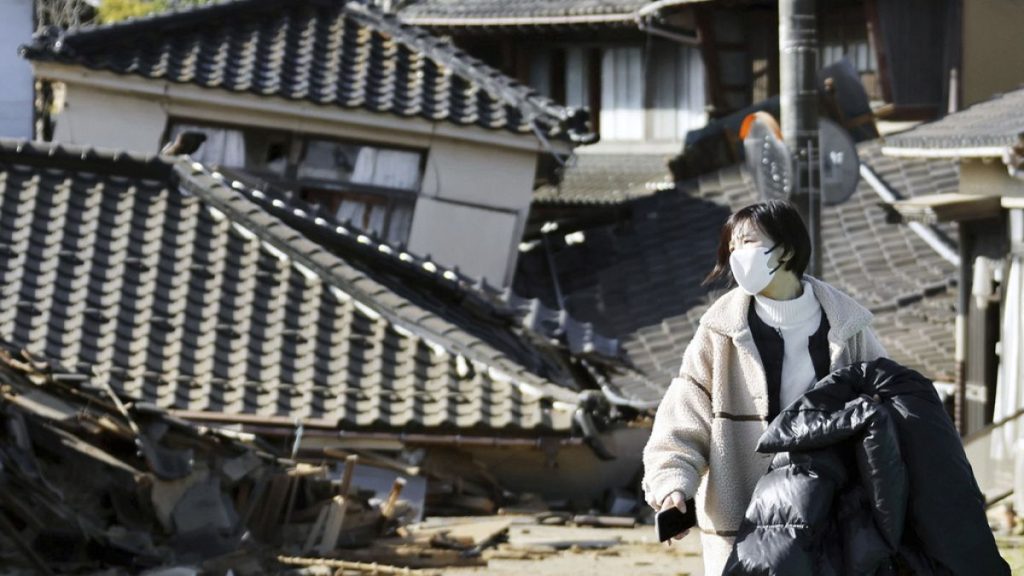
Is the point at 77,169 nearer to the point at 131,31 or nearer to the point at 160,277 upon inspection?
the point at 160,277

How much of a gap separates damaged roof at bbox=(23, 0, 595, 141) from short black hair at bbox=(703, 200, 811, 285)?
15709mm

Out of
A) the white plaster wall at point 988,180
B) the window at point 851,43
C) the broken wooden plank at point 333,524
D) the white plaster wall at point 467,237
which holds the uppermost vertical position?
the white plaster wall at point 988,180

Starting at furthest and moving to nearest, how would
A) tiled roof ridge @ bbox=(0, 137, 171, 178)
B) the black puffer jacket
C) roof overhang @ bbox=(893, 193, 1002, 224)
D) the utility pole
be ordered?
tiled roof ridge @ bbox=(0, 137, 171, 178), roof overhang @ bbox=(893, 193, 1002, 224), the utility pole, the black puffer jacket

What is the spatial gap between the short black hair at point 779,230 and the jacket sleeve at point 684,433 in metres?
0.33

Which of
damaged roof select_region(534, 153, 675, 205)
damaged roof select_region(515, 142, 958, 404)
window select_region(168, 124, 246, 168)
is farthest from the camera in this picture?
damaged roof select_region(534, 153, 675, 205)

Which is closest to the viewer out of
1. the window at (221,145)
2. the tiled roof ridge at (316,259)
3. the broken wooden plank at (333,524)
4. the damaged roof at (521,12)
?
the broken wooden plank at (333,524)

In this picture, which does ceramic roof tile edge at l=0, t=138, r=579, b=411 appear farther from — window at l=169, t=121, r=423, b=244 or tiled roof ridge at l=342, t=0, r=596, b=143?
tiled roof ridge at l=342, t=0, r=596, b=143

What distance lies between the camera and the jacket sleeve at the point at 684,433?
5.79 metres

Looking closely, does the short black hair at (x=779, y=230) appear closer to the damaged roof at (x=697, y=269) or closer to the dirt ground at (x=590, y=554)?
the dirt ground at (x=590, y=554)

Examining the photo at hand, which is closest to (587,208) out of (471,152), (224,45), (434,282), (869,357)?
(471,152)

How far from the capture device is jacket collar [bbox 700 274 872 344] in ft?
19.4

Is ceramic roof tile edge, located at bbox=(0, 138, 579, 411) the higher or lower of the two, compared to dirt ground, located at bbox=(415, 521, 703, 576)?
higher

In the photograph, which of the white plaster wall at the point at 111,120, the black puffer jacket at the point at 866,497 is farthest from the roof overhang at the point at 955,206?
the black puffer jacket at the point at 866,497

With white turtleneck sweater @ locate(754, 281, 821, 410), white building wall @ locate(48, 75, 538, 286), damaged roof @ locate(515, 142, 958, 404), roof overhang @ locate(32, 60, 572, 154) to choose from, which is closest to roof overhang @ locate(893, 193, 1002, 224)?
damaged roof @ locate(515, 142, 958, 404)
